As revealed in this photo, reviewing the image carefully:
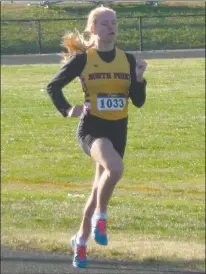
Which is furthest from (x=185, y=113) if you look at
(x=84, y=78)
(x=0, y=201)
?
(x=84, y=78)

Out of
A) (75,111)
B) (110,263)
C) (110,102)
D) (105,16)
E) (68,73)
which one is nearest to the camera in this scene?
(75,111)

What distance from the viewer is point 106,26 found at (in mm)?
8367

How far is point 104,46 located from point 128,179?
814 inches

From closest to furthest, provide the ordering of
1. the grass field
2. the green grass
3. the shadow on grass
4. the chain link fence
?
the shadow on grass
the grass field
the green grass
the chain link fence

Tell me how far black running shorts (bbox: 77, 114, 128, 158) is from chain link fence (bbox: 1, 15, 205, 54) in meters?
24.3

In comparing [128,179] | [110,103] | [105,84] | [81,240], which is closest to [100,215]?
[81,240]

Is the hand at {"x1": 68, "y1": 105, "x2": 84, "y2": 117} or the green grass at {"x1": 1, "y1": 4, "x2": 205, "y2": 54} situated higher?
the hand at {"x1": 68, "y1": 105, "x2": 84, "y2": 117}

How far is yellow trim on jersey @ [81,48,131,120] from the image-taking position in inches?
332

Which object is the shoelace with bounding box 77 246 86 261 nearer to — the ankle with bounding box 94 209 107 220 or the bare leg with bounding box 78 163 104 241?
the bare leg with bounding box 78 163 104 241

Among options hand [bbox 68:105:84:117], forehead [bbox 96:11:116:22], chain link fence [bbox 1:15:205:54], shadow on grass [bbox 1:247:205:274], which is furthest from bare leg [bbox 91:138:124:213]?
chain link fence [bbox 1:15:205:54]

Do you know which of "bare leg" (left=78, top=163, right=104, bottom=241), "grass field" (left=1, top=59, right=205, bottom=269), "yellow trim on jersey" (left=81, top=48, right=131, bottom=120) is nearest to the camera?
"yellow trim on jersey" (left=81, top=48, right=131, bottom=120)

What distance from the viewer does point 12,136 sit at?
33.8 m

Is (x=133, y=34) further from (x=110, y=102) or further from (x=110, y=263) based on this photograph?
(x=110, y=102)

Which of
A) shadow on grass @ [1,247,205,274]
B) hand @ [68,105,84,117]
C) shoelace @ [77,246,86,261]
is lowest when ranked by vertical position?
shadow on grass @ [1,247,205,274]
